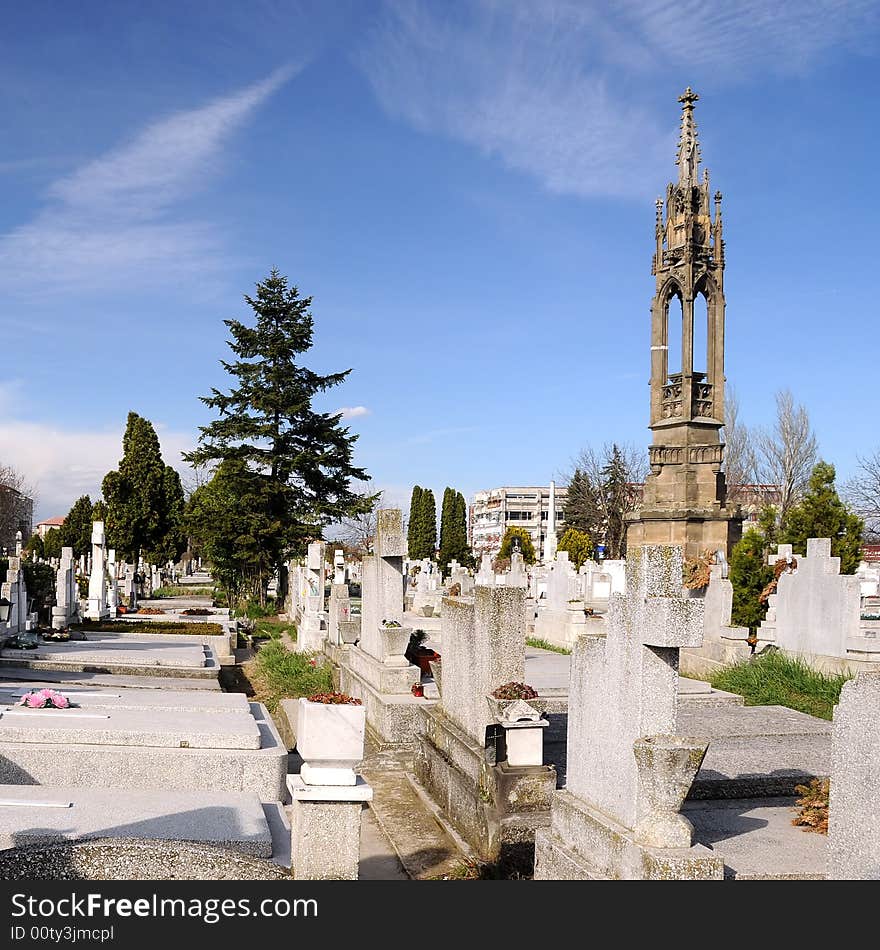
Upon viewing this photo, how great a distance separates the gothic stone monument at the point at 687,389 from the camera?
26.4 metres

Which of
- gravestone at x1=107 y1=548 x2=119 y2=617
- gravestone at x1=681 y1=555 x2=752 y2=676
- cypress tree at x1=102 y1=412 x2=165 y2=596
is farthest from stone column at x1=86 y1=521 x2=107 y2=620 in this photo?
cypress tree at x1=102 y1=412 x2=165 y2=596

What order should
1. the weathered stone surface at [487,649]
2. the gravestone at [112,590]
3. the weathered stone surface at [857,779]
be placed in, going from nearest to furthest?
the weathered stone surface at [857,779] → the weathered stone surface at [487,649] → the gravestone at [112,590]

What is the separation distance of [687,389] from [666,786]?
947 inches

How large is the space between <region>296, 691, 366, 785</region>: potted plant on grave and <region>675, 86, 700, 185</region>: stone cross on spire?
2699cm

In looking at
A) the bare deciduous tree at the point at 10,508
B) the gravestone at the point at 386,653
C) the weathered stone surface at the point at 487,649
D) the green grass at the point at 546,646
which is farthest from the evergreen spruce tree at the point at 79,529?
the weathered stone surface at the point at 487,649

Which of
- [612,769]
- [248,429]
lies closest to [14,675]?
[612,769]

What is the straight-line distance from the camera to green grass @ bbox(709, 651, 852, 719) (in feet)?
39.0

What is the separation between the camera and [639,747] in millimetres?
4613

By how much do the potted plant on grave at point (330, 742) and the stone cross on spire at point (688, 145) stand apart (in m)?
27.0

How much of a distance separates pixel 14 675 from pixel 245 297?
25.0 metres

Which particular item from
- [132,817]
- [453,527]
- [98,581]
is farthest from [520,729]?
[453,527]

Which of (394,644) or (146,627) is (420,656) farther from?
(146,627)

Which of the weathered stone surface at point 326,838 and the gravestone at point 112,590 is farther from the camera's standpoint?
the gravestone at point 112,590

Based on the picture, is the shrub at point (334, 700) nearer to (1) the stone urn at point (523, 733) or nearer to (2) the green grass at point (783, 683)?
(1) the stone urn at point (523, 733)
